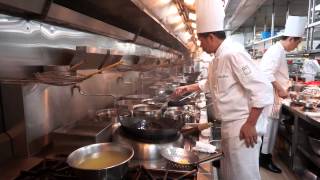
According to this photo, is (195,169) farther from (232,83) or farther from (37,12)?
(37,12)

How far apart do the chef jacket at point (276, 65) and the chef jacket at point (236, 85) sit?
67.2 inches

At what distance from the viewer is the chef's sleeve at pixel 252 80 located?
1.61 metres

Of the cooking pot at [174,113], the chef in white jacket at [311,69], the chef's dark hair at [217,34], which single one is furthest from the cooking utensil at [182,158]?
the chef in white jacket at [311,69]

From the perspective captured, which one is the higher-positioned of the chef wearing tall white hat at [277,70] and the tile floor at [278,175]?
the chef wearing tall white hat at [277,70]

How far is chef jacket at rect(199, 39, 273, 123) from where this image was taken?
1.62m

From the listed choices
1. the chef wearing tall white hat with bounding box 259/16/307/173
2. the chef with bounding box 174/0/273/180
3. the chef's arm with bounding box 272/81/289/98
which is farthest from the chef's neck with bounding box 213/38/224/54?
the chef's arm with bounding box 272/81/289/98

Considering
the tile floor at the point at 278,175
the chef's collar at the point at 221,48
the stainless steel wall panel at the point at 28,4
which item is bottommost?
the tile floor at the point at 278,175

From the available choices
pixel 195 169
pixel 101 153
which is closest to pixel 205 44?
pixel 195 169

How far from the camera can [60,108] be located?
1608mm

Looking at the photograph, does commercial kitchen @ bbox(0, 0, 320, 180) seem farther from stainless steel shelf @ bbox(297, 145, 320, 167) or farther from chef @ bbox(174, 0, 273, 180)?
stainless steel shelf @ bbox(297, 145, 320, 167)

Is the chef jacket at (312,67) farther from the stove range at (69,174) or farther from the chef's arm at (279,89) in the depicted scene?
the stove range at (69,174)

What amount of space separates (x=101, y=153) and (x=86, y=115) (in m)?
0.83

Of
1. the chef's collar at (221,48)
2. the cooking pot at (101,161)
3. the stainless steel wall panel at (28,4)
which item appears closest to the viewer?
the cooking pot at (101,161)

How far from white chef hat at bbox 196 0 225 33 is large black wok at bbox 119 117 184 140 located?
2.28ft
